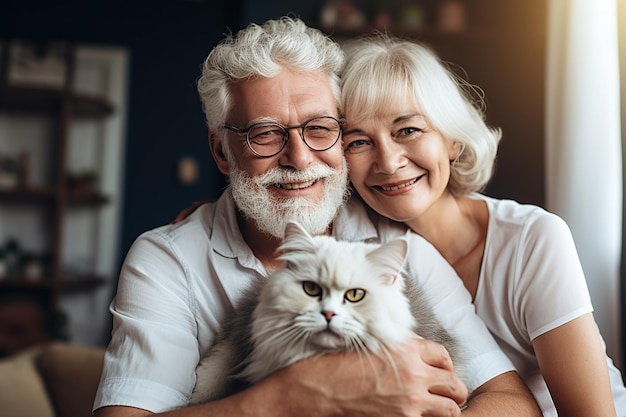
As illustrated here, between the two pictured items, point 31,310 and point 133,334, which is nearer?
point 133,334

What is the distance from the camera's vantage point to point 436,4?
15.4ft

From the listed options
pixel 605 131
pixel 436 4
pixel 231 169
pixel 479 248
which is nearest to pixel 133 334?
pixel 231 169

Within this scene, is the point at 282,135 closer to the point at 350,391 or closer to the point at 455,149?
the point at 455,149

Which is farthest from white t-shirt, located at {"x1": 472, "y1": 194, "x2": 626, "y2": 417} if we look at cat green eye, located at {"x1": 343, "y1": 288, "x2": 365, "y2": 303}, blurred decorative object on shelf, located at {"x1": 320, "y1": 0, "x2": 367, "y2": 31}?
blurred decorative object on shelf, located at {"x1": 320, "y1": 0, "x2": 367, "y2": 31}

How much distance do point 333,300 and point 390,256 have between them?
0.14 metres

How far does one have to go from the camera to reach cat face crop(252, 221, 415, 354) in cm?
110

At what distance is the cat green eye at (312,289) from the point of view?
1133mm

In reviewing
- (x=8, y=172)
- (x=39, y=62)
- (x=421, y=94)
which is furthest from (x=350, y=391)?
(x=39, y=62)

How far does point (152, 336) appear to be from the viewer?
135 cm

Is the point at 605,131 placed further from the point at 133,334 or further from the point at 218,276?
the point at 133,334

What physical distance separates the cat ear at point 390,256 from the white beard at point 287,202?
0.28m

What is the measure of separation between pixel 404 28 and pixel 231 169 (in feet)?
10.4

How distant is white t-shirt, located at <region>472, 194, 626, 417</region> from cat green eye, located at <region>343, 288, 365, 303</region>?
0.53 meters

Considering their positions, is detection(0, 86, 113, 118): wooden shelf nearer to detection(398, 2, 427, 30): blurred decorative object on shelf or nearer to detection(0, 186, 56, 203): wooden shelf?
detection(0, 186, 56, 203): wooden shelf
